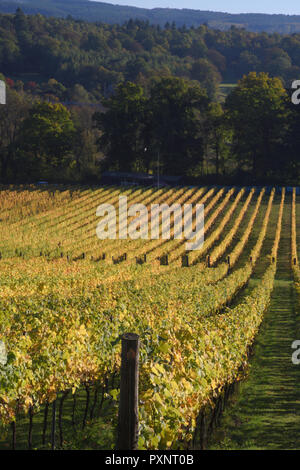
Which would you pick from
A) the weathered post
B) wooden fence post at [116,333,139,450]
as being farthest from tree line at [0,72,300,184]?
wooden fence post at [116,333,139,450]

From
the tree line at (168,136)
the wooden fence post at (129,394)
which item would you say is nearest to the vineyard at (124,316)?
the wooden fence post at (129,394)

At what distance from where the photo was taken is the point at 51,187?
73.7 metres

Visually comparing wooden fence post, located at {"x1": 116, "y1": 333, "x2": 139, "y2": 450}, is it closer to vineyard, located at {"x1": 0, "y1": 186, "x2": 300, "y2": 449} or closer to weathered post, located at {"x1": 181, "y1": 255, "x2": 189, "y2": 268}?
vineyard, located at {"x1": 0, "y1": 186, "x2": 300, "y2": 449}

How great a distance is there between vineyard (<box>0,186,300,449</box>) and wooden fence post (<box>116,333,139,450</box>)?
600mm

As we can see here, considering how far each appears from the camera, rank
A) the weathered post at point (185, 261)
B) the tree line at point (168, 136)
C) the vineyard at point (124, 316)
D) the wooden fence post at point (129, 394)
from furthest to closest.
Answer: the tree line at point (168, 136), the weathered post at point (185, 261), the vineyard at point (124, 316), the wooden fence post at point (129, 394)

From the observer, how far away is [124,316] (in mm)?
16203

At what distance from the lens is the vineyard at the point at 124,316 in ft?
35.1

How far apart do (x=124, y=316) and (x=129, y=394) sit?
8896mm

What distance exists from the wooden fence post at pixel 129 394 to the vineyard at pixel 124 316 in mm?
600

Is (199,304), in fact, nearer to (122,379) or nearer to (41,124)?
(122,379)

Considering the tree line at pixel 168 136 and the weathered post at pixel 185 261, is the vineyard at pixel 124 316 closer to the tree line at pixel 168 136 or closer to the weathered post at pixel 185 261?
the weathered post at pixel 185 261

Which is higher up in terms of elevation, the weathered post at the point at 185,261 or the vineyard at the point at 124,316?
the vineyard at the point at 124,316

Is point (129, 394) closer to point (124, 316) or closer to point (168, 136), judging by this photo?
point (124, 316)
